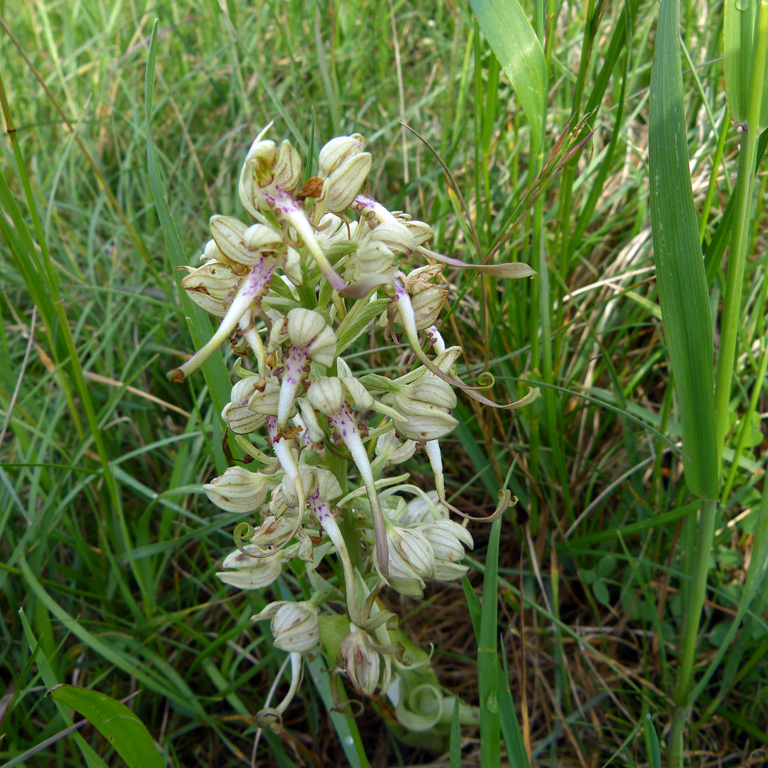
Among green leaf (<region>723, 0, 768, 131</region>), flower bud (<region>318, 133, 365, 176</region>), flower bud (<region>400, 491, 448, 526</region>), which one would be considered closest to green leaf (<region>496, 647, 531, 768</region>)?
flower bud (<region>400, 491, 448, 526</region>)

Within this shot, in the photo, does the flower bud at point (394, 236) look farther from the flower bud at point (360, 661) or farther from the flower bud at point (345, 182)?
the flower bud at point (360, 661)

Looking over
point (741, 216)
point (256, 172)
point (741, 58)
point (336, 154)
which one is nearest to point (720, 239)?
point (741, 216)

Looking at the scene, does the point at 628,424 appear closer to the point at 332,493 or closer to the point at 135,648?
the point at 332,493

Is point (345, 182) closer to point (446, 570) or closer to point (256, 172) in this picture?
point (256, 172)

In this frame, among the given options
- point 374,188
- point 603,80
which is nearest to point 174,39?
point 374,188

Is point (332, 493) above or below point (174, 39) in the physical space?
below

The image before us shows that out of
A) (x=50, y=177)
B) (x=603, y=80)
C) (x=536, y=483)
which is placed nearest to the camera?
(x=603, y=80)

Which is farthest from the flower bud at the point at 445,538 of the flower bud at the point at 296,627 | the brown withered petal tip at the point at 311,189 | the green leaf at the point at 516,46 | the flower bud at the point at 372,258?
the green leaf at the point at 516,46
